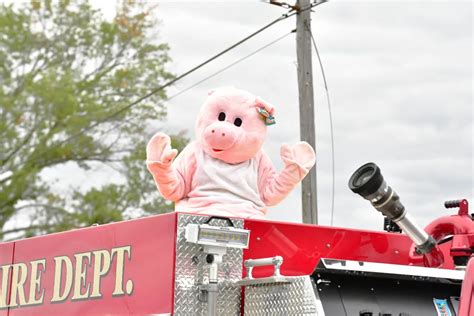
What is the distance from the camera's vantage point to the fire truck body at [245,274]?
5.02 metres

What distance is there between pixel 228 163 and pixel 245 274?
5.56 ft

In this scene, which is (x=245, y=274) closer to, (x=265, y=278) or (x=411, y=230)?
(x=265, y=278)

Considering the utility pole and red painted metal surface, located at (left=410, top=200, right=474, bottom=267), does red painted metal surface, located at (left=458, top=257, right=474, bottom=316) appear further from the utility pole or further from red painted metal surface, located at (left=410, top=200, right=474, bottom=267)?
the utility pole

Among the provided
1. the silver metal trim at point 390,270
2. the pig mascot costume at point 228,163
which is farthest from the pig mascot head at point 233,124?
the silver metal trim at point 390,270

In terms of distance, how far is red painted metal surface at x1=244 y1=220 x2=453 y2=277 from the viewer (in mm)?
5285

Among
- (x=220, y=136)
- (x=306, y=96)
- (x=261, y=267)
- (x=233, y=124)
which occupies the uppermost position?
(x=306, y=96)

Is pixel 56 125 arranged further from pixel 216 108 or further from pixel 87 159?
pixel 216 108

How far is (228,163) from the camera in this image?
6859 millimetres

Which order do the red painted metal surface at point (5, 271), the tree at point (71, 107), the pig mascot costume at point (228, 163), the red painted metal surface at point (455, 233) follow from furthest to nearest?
the tree at point (71, 107), the pig mascot costume at point (228, 163), the red painted metal surface at point (5, 271), the red painted metal surface at point (455, 233)

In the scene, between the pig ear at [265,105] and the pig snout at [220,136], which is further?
the pig ear at [265,105]

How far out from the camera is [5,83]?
25625 millimetres

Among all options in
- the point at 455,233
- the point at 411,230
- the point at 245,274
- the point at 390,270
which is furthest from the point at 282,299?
the point at 455,233

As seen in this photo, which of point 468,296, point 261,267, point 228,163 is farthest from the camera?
point 228,163

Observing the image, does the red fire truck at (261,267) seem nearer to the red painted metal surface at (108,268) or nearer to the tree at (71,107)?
the red painted metal surface at (108,268)
